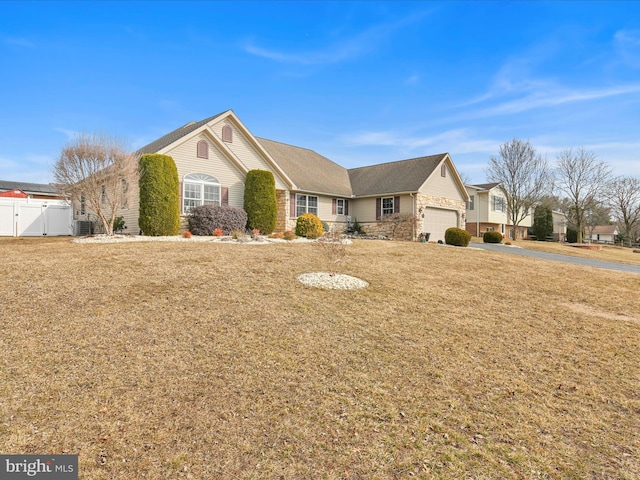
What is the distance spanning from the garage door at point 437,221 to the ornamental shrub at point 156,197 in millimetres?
16577

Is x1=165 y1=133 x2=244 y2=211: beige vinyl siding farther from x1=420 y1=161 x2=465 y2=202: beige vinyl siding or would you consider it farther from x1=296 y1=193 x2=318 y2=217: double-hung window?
x1=420 y1=161 x2=465 y2=202: beige vinyl siding

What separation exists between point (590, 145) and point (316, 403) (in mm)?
47131

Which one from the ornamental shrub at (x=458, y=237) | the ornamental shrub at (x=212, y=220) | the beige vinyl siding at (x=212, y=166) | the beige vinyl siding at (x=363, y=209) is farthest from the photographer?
the beige vinyl siding at (x=363, y=209)

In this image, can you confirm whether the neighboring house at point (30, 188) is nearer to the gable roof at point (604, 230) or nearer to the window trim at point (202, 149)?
the window trim at point (202, 149)

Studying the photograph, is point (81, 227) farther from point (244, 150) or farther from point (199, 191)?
point (244, 150)

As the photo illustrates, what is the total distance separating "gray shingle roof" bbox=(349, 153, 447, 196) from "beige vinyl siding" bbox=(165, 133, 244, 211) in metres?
10.1

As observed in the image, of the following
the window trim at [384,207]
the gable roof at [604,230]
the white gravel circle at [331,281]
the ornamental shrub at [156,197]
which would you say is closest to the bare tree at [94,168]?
the ornamental shrub at [156,197]

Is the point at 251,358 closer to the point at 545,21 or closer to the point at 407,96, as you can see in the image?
the point at 545,21

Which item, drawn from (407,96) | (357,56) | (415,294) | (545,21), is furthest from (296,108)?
(415,294)

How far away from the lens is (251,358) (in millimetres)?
4566

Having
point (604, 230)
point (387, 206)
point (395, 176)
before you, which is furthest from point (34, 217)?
point (604, 230)

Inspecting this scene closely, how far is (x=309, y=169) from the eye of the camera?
83.3ft

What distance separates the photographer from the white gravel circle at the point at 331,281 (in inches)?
321

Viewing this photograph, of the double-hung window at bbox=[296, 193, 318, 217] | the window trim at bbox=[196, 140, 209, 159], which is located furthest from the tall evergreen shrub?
the window trim at bbox=[196, 140, 209, 159]
